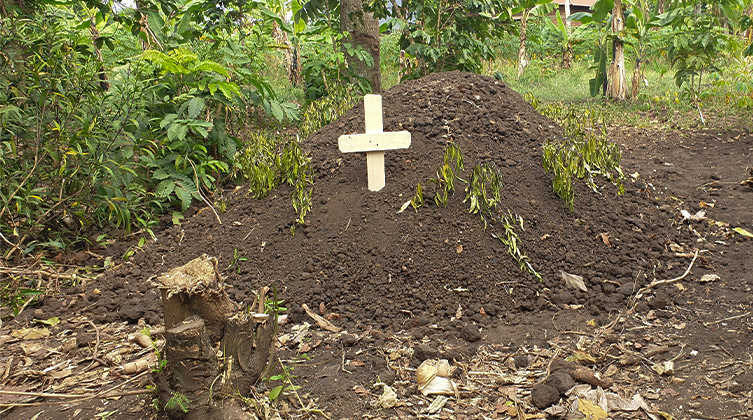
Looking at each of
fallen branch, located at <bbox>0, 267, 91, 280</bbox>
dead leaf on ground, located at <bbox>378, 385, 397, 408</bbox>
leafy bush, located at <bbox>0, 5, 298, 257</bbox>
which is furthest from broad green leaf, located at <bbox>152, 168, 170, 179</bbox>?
dead leaf on ground, located at <bbox>378, 385, 397, 408</bbox>

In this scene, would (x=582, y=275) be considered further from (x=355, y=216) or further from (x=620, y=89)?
(x=620, y=89)

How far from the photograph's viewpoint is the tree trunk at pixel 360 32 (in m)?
6.67

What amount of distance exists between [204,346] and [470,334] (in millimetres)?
1343

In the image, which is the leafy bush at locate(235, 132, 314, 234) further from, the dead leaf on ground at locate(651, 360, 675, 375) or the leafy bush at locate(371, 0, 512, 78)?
the leafy bush at locate(371, 0, 512, 78)

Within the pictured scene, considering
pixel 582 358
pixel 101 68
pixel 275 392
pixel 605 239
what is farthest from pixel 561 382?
pixel 101 68

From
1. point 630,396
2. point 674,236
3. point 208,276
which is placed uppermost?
point 208,276

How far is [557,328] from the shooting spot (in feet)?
9.68

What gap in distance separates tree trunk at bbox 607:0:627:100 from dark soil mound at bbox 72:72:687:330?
16.4ft

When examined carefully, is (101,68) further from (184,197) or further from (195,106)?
(184,197)

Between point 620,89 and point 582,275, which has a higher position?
point 620,89

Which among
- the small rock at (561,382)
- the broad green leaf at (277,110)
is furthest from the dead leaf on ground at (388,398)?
the broad green leaf at (277,110)

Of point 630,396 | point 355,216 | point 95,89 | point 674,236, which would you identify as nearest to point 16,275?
point 95,89

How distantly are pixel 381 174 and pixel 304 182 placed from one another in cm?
53

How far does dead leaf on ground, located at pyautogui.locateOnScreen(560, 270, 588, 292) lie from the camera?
128 inches
